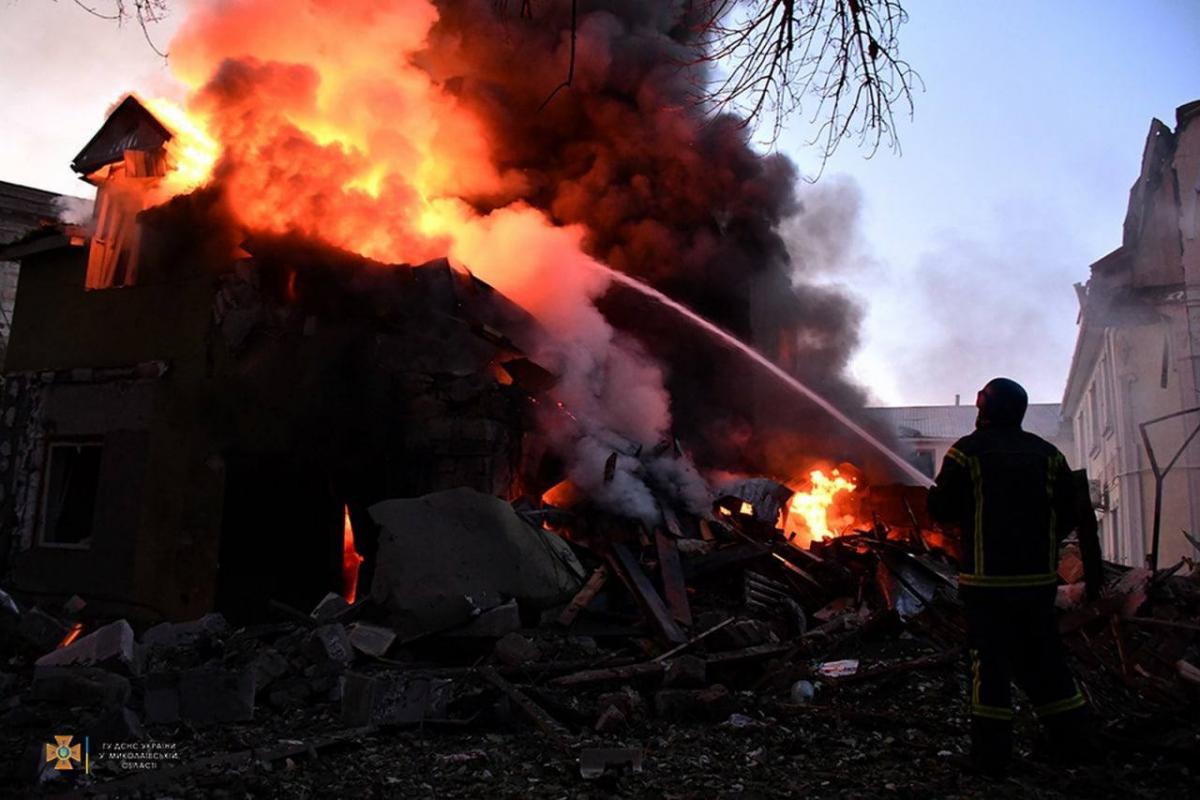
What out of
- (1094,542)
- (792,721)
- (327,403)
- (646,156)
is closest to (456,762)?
(792,721)

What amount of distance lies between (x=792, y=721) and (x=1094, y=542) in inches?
74.7

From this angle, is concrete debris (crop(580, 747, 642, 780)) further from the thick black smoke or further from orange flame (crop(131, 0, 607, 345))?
the thick black smoke

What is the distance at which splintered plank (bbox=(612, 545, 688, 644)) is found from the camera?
653 cm

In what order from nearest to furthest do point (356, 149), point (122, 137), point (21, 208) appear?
point (356, 149), point (122, 137), point (21, 208)

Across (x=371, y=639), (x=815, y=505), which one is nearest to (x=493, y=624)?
(x=371, y=639)

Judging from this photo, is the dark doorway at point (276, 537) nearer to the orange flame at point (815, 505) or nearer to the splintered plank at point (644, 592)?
the splintered plank at point (644, 592)

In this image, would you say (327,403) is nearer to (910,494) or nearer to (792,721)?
(792,721)

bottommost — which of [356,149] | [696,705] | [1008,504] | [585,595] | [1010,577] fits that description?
[696,705]

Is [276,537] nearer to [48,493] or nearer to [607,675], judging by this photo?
[48,493]

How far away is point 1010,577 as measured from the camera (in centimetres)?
390

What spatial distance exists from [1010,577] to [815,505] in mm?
8740

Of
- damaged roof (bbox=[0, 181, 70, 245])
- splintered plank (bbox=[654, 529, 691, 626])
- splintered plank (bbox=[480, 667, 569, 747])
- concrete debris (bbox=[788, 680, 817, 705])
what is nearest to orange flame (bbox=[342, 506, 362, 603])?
splintered plank (bbox=[654, 529, 691, 626])

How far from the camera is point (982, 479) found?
160 inches

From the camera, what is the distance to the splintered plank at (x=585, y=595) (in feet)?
22.8
